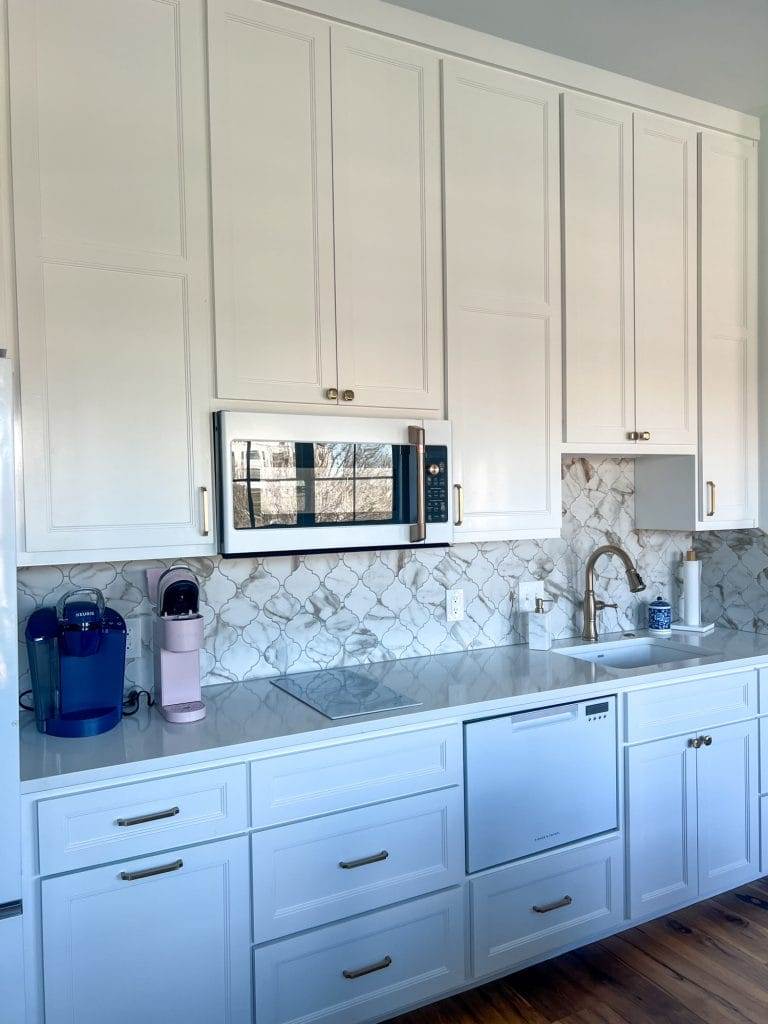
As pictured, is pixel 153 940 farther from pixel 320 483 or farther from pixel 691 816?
pixel 691 816

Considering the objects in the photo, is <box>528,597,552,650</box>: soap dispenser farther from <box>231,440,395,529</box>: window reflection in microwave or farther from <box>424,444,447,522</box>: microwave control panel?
<box>231,440,395,529</box>: window reflection in microwave

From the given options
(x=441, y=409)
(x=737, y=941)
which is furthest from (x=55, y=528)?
(x=737, y=941)

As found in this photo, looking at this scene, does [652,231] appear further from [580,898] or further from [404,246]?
[580,898]

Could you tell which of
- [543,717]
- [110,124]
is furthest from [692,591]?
[110,124]

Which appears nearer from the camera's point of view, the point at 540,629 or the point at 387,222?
the point at 387,222

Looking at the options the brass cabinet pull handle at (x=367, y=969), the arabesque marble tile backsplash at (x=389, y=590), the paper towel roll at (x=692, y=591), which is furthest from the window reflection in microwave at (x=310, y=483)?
the paper towel roll at (x=692, y=591)

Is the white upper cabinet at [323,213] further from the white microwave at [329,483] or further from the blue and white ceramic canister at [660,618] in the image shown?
the blue and white ceramic canister at [660,618]

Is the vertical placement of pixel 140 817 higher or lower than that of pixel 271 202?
lower

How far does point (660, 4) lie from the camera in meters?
2.22

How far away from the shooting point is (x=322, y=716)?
196cm

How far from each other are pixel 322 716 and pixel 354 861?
1.21ft

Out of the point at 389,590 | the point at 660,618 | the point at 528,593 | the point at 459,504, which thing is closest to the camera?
the point at 459,504

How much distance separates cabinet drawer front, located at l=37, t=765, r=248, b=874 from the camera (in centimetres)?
160

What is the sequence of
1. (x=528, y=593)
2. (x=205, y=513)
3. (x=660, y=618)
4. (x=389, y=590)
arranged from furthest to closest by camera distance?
(x=660, y=618) < (x=528, y=593) < (x=389, y=590) < (x=205, y=513)
